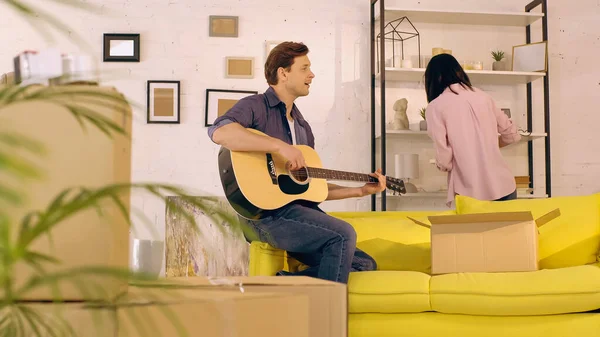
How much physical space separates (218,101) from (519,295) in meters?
2.68

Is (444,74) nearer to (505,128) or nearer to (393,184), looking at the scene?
(505,128)

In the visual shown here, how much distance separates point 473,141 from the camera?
352cm

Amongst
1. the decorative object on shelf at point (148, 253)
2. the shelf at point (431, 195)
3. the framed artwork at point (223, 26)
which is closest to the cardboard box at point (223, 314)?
the decorative object on shelf at point (148, 253)

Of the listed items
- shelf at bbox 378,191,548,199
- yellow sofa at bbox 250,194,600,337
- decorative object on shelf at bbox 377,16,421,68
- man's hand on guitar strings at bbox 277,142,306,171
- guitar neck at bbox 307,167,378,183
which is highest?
decorative object on shelf at bbox 377,16,421,68

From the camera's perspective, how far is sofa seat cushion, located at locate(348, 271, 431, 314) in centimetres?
249

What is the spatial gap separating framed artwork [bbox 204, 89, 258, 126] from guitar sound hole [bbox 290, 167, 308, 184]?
1.89m

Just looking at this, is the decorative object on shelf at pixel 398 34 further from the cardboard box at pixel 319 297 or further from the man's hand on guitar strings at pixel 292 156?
the cardboard box at pixel 319 297

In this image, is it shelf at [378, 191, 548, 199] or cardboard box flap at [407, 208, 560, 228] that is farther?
shelf at [378, 191, 548, 199]

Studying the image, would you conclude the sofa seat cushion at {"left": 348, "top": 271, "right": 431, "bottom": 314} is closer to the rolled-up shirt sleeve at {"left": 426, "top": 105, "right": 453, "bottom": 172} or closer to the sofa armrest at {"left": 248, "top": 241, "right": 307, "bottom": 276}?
the sofa armrest at {"left": 248, "top": 241, "right": 307, "bottom": 276}

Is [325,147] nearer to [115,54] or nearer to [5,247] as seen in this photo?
[115,54]

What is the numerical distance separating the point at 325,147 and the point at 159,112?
1.14 m

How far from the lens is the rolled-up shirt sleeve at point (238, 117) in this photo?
2672mm

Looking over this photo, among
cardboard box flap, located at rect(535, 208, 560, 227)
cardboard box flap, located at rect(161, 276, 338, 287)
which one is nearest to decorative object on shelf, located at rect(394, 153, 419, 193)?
cardboard box flap, located at rect(535, 208, 560, 227)

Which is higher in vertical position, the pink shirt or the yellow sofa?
the pink shirt
